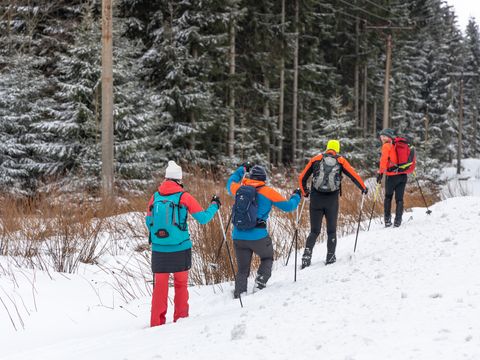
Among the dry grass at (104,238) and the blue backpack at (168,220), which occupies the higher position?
the blue backpack at (168,220)

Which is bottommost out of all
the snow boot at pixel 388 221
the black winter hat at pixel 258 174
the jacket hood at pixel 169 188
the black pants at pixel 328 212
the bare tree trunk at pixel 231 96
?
the snow boot at pixel 388 221

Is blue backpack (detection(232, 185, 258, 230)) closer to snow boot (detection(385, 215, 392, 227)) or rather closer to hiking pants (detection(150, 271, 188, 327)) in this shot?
hiking pants (detection(150, 271, 188, 327))

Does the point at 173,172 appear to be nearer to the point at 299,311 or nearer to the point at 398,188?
the point at 299,311

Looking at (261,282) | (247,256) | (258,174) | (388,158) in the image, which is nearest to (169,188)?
(258,174)

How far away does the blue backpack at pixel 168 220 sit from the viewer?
4.54m

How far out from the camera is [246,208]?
16.7ft

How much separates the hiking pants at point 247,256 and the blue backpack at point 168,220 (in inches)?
36.2

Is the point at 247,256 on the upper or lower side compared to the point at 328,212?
lower

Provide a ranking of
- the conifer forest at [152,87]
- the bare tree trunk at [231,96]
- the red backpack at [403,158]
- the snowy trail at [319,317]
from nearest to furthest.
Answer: the snowy trail at [319,317] → the red backpack at [403,158] → the conifer forest at [152,87] → the bare tree trunk at [231,96]

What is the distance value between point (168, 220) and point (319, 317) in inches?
71.6

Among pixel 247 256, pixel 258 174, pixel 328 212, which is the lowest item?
pixel 247 256

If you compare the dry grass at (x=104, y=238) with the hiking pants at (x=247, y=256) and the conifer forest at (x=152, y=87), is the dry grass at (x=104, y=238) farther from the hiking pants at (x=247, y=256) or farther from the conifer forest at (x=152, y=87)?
the conifer forest at (x=152, y=87)

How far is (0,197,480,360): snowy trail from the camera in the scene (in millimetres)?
2904

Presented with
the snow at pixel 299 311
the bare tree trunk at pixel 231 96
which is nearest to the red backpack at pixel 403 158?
the snow at pixel 299 311
